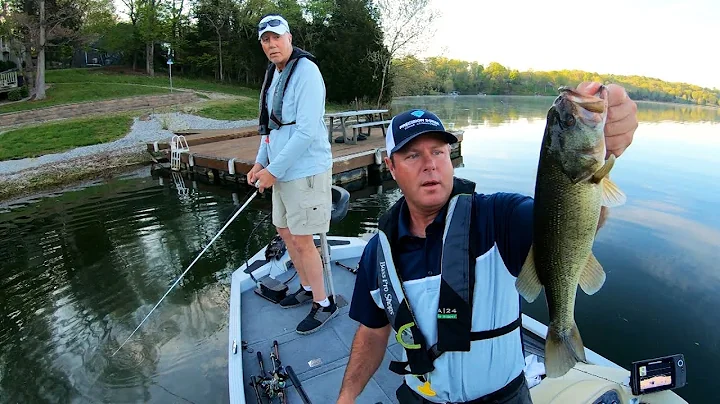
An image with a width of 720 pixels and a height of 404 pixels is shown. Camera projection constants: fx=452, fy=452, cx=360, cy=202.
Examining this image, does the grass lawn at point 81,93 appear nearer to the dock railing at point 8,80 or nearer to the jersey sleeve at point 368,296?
the dock railing at point 8,80

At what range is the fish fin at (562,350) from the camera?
1.64 metres

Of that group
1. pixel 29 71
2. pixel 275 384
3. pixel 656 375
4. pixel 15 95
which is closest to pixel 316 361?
pixel 275 384

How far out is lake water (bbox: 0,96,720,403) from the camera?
17.9 feet

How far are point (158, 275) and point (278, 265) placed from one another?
3.82 meters

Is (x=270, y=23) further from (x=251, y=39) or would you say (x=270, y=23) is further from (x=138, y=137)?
(x=251, y=39)

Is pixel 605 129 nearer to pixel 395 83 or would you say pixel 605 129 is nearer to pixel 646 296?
pixel 646 296

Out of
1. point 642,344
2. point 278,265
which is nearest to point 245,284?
point 278,265

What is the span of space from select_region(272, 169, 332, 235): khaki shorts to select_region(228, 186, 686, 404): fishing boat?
0.99 feet

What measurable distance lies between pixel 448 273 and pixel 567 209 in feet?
1.72

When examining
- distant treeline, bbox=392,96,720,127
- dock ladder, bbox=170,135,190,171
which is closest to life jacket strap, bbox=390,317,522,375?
dock ladder, bbox=170,135,190,171

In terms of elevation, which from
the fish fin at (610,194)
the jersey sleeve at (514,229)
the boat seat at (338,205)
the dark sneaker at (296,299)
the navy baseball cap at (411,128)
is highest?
the navy baseball cap at (411,128)

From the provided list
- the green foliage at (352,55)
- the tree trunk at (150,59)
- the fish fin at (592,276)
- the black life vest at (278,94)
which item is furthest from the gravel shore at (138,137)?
the tree trunk at (150,59)

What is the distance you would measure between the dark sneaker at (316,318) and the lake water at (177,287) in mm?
1723

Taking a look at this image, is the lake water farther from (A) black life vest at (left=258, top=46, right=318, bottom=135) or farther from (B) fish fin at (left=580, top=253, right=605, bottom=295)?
(B) fish fin at (left=580, top=253, right=605, bottom=295)
